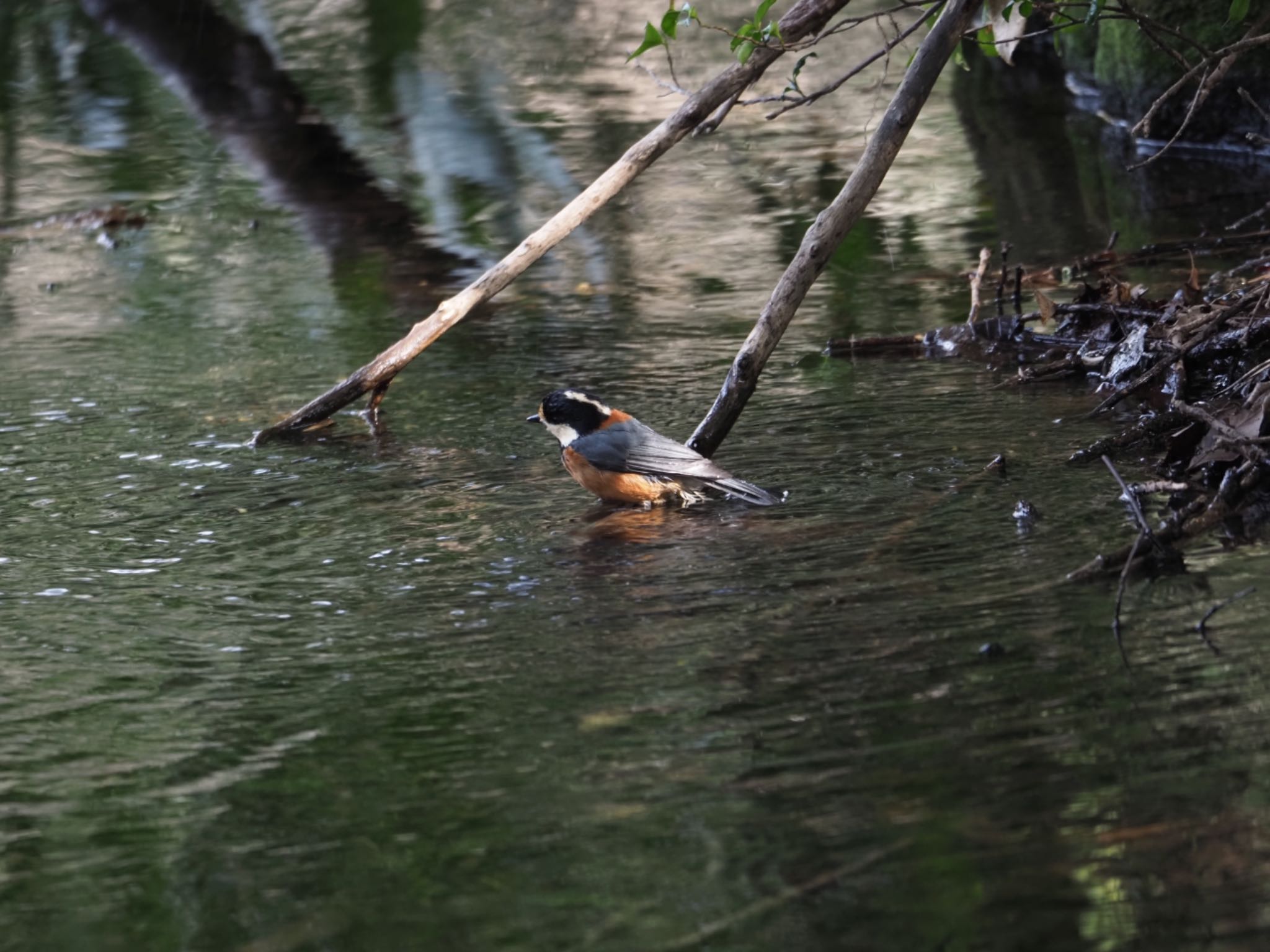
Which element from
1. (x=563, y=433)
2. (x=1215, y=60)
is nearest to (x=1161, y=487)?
(x=1215, y=60)

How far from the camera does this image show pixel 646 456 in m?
Result: 6.06

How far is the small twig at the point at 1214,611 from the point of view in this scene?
165 inches

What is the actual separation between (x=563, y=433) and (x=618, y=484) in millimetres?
403

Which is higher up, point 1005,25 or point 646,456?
point 1005,25

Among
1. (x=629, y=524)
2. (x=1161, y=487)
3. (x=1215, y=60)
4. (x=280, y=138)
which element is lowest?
(x=280, y=138)

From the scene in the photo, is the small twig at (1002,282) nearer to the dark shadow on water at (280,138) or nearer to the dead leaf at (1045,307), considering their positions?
the dead leaf at (1045,307)

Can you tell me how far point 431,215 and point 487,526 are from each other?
727cm

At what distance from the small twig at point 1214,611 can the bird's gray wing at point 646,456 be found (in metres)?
1.85

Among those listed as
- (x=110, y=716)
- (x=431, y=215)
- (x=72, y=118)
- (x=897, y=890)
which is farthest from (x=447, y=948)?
(x=72, y=118)

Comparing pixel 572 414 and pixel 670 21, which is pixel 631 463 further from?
pixel 670 21

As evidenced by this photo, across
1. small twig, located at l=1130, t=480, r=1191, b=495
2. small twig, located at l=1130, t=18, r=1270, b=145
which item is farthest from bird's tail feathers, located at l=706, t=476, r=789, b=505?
small twig, located at l=1130, t=18, r=1270, b=145

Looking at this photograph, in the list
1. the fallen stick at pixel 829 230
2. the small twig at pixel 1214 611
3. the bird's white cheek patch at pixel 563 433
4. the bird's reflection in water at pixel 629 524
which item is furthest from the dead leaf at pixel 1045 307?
the small twig at pixel 1214 611

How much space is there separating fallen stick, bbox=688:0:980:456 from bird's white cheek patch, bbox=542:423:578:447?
1.47 ft

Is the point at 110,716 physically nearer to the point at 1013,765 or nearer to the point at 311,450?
the point at 1013,765
